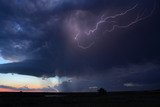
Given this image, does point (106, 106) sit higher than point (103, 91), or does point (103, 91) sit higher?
point (103, 91)

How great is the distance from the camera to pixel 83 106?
4259 centimetres

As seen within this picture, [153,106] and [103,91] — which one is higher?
[103,91]

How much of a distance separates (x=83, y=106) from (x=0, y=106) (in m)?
12.5

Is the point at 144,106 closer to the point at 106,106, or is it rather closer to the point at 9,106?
the point at 106,106

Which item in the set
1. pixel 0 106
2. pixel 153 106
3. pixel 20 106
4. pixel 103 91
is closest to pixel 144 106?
pixel 153 106

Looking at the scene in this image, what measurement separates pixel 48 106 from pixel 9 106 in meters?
5.86

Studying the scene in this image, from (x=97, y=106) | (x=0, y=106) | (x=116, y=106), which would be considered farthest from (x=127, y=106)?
(x=0, y=106)

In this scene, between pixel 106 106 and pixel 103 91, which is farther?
pixel 103 91

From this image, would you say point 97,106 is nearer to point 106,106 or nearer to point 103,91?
point 106,106

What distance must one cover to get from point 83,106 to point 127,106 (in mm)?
6743

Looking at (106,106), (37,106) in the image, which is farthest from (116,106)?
(37,106)

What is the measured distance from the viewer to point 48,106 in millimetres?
43250

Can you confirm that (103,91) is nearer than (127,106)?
No

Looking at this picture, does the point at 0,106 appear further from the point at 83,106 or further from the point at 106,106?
the point at 106,106
